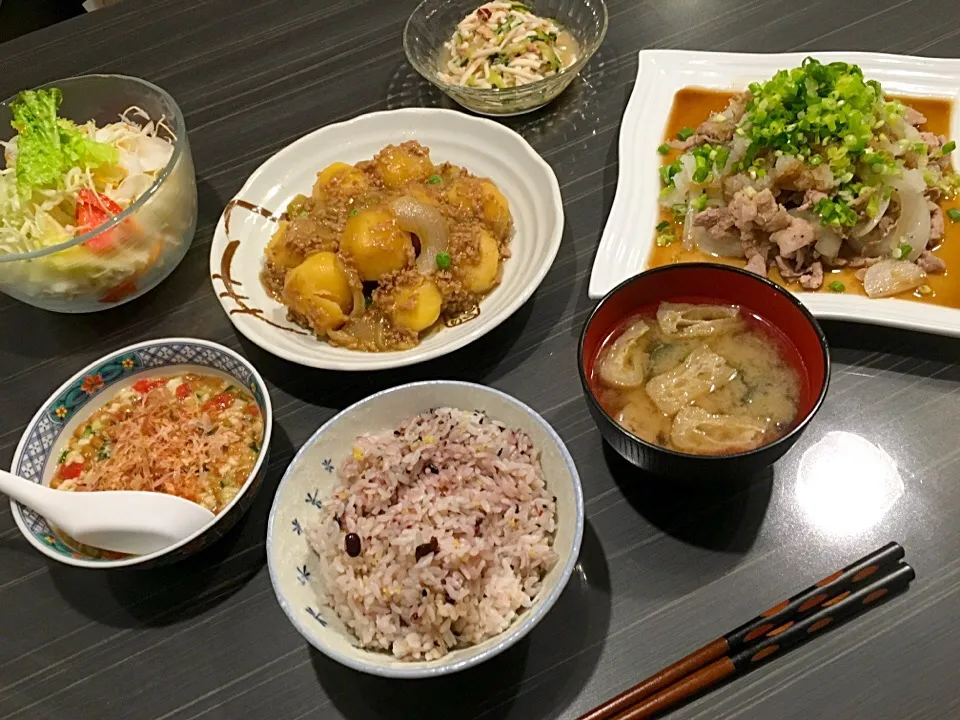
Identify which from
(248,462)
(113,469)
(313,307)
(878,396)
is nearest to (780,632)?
(878,396)

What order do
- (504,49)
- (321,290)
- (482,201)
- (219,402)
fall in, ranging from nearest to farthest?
(219,402) < (321,290) < (482,201) < (504,49)

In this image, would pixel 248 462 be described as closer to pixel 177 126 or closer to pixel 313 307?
pixel 313 307

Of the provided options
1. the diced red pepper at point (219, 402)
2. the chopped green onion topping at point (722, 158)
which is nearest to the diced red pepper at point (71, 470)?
the diced red pepper at point (219, 402)

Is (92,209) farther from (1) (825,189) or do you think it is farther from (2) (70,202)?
(1) (825,189)

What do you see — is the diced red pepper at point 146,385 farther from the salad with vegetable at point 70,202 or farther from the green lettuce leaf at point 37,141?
the green lettuce leaf at point 37,141

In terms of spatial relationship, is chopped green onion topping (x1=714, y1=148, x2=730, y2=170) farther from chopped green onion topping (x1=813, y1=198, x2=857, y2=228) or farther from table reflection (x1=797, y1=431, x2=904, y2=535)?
table reflection (x1=797, y1=431, x2=904, y2=535)

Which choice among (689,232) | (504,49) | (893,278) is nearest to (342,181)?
(504,49)

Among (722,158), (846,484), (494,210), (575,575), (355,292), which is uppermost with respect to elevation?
(722,158)

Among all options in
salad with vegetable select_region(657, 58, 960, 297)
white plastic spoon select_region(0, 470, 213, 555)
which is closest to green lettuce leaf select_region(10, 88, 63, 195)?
white plastic spoon select_region(0, 470, 213, 555)

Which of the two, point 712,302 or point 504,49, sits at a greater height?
point 504,49
